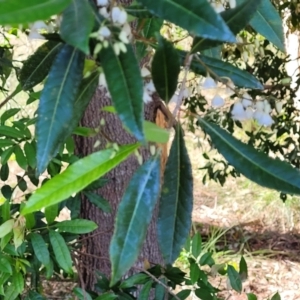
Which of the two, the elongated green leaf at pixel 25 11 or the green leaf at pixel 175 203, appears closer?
the elongated green leaf at pixel 25 11

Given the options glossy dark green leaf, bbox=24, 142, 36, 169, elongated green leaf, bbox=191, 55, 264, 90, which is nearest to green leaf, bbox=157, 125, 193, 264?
elongated green leaf, bbox=191, 55, 264, 90

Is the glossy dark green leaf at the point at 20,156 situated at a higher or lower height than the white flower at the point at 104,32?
lower

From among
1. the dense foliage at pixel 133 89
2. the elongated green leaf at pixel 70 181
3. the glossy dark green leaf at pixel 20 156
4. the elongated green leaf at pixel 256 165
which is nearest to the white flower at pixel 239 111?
the dense foliage at pixel 133 89

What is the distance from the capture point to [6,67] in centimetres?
141

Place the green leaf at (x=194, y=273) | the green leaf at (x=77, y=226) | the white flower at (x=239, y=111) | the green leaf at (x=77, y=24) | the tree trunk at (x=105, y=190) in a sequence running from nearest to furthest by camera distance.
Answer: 1. the green leaf at (x=77, y=24)
2. the white flower at (x=239, y=111)
3. the green leaf at (x=77, y=226)
4. the green leaf at (x=194, y=273)
5. the tree trunk at (x=105, y=190)

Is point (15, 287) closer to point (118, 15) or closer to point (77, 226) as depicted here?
point (77, 226)

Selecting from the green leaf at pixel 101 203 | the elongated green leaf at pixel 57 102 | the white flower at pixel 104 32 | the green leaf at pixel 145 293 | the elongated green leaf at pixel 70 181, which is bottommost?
the green leaf at pixel 145 293

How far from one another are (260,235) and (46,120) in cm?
307

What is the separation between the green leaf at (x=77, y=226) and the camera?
A: 3.25 ft

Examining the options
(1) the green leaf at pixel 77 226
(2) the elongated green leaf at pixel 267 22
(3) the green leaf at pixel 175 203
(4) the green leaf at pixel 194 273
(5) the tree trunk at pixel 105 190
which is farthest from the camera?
(5) the tree trunk at pixel 105 190

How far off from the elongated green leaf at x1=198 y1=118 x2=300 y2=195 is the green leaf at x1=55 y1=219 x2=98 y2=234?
47 centimetres

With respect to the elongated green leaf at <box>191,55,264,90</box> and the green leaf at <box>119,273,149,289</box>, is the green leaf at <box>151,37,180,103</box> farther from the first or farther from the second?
the green leaf at <box>119,273,149,289</box>

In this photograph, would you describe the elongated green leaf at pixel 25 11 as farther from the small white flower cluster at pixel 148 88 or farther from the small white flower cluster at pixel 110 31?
the small white flower cluster at pixel 148 88

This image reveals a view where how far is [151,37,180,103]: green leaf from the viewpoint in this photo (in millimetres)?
525
